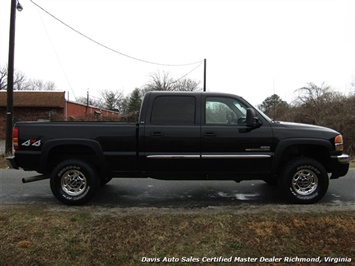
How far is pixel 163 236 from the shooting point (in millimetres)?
3969

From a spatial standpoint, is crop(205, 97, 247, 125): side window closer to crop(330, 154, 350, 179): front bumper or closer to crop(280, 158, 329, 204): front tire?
crop(280, 158, 329, 204): front tire

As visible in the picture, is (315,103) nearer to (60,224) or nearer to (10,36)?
(10,36)

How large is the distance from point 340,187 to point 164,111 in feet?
14.2

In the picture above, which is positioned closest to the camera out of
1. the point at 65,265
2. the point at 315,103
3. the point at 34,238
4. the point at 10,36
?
the point at 65,265

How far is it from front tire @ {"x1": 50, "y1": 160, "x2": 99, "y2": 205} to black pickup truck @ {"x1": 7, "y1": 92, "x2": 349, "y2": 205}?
0.6 inches

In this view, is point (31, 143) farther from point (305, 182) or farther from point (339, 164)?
point (339, 164)

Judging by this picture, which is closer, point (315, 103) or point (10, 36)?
point (10, 36)

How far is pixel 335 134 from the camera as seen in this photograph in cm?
546

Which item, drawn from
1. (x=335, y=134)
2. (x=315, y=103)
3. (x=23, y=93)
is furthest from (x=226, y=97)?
(x=23, y=93)

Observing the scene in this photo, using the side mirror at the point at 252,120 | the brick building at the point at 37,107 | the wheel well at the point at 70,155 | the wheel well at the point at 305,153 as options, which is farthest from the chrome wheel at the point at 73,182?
the brick building at the point at 37,107

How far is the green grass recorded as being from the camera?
3.57 m

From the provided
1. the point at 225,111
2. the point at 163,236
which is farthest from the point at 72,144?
the point at 225,111

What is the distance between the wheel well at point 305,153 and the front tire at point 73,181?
324cm

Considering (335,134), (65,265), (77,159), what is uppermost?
(335,134)
